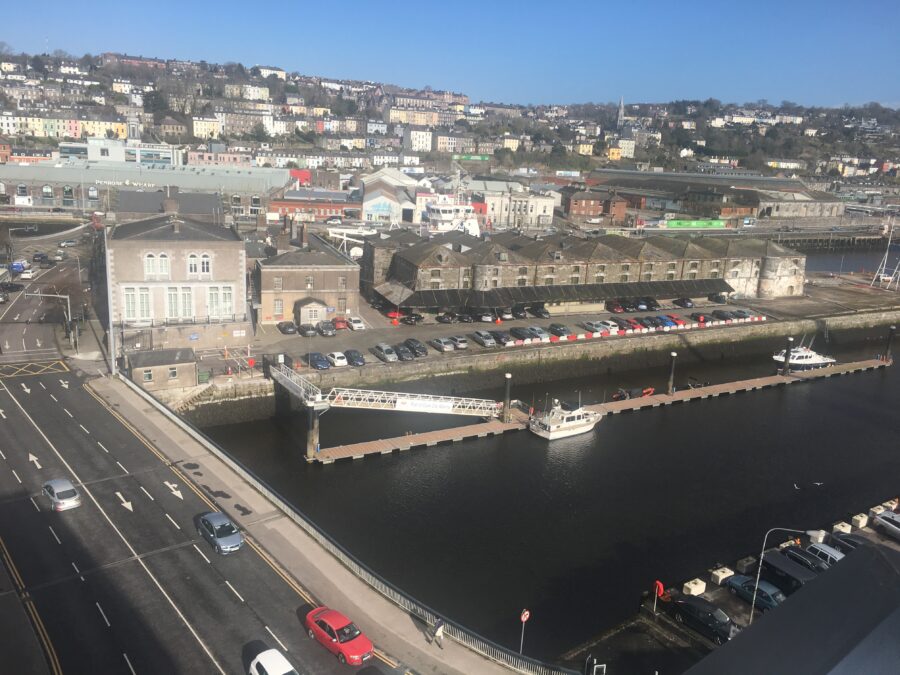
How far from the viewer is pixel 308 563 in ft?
60.5

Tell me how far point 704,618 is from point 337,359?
20.9 meters

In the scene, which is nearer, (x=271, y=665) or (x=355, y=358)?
(x=271, y=665)

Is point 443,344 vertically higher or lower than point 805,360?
higher

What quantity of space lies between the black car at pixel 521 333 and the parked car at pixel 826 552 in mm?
20872

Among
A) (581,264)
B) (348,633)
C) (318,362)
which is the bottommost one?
(348,633)

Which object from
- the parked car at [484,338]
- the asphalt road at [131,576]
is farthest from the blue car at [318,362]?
the asphalt road at [131,576]

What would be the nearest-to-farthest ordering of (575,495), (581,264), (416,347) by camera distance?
1. (575,495)
2. (416,347)
3. (581,264)

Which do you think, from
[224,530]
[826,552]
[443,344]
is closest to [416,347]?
[443,344]

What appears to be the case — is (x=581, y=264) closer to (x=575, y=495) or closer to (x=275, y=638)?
(x=575, y=495)

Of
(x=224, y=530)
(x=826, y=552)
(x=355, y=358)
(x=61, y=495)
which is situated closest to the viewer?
(x=224, y=530)

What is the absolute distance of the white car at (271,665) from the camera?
14.0m

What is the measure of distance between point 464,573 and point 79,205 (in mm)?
76151

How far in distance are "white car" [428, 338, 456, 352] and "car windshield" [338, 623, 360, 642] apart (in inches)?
930

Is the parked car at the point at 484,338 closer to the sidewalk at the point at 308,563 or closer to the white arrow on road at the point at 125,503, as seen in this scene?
the sidewalk at the point at 308,563
